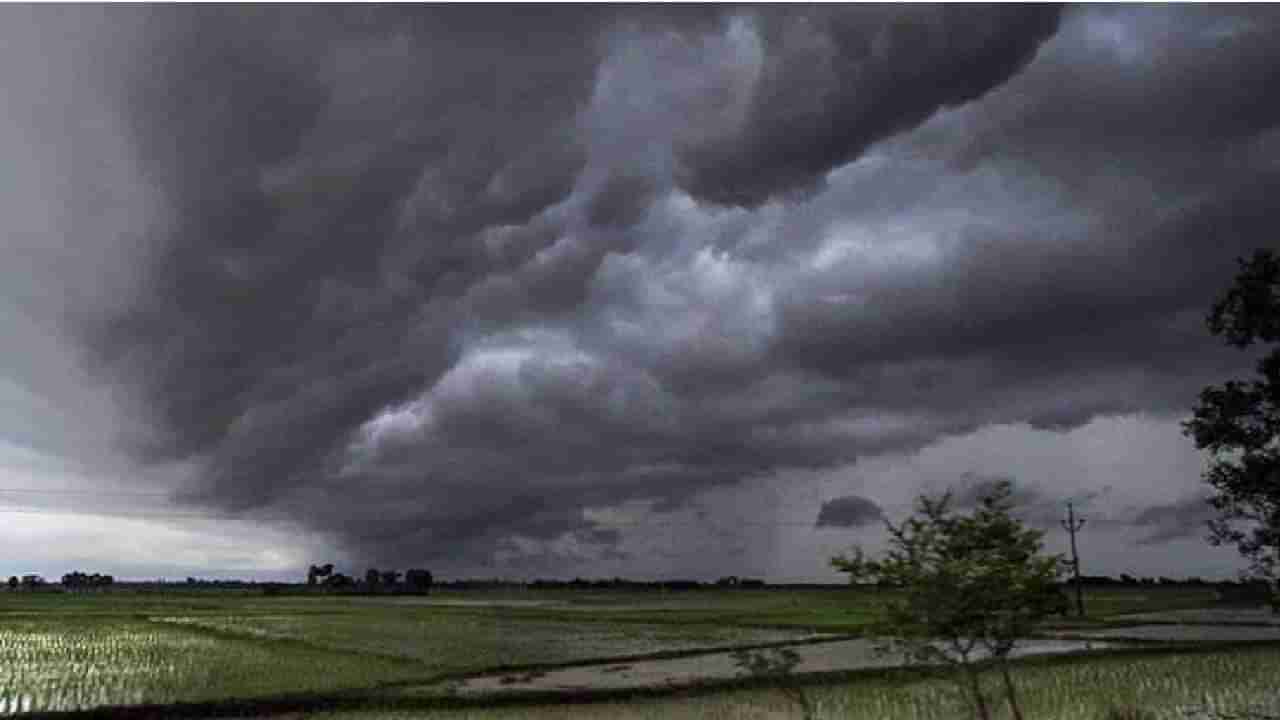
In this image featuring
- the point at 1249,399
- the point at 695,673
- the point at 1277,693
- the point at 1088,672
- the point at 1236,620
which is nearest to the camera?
the point at 1249,399

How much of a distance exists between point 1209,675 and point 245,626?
54261 millimetres

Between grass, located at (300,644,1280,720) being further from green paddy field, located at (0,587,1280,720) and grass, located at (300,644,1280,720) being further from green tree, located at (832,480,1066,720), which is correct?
green tree, located at (832,480,1066,720)

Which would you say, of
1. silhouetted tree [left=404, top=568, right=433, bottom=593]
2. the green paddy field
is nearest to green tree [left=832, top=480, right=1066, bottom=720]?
the green paddy field

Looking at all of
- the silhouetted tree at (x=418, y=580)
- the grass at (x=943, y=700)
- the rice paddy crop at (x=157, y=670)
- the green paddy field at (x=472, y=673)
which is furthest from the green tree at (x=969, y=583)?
the silhouetted tree at (x=418, y=580)

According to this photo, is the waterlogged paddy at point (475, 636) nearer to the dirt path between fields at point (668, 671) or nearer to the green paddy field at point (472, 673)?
the green paddy field at point (472, 673)

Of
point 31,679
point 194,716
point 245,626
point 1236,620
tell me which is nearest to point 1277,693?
point 194,716

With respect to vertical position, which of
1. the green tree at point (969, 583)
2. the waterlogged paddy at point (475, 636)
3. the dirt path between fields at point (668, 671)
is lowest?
the dirt path between fields at point (668, 671)

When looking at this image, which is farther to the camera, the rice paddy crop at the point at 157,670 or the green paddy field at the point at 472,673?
the rice paddy crop at the point at 157,670

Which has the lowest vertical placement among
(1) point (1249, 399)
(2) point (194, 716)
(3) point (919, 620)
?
(2) point (194, 716)

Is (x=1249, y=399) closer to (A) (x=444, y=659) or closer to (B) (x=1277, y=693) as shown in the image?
(B) (x=1277, y=693)

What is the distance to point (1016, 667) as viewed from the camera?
37000mm

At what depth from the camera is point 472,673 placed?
37688mm

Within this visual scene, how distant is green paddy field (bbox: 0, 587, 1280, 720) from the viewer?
28.0 m

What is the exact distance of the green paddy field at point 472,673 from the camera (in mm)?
28000
